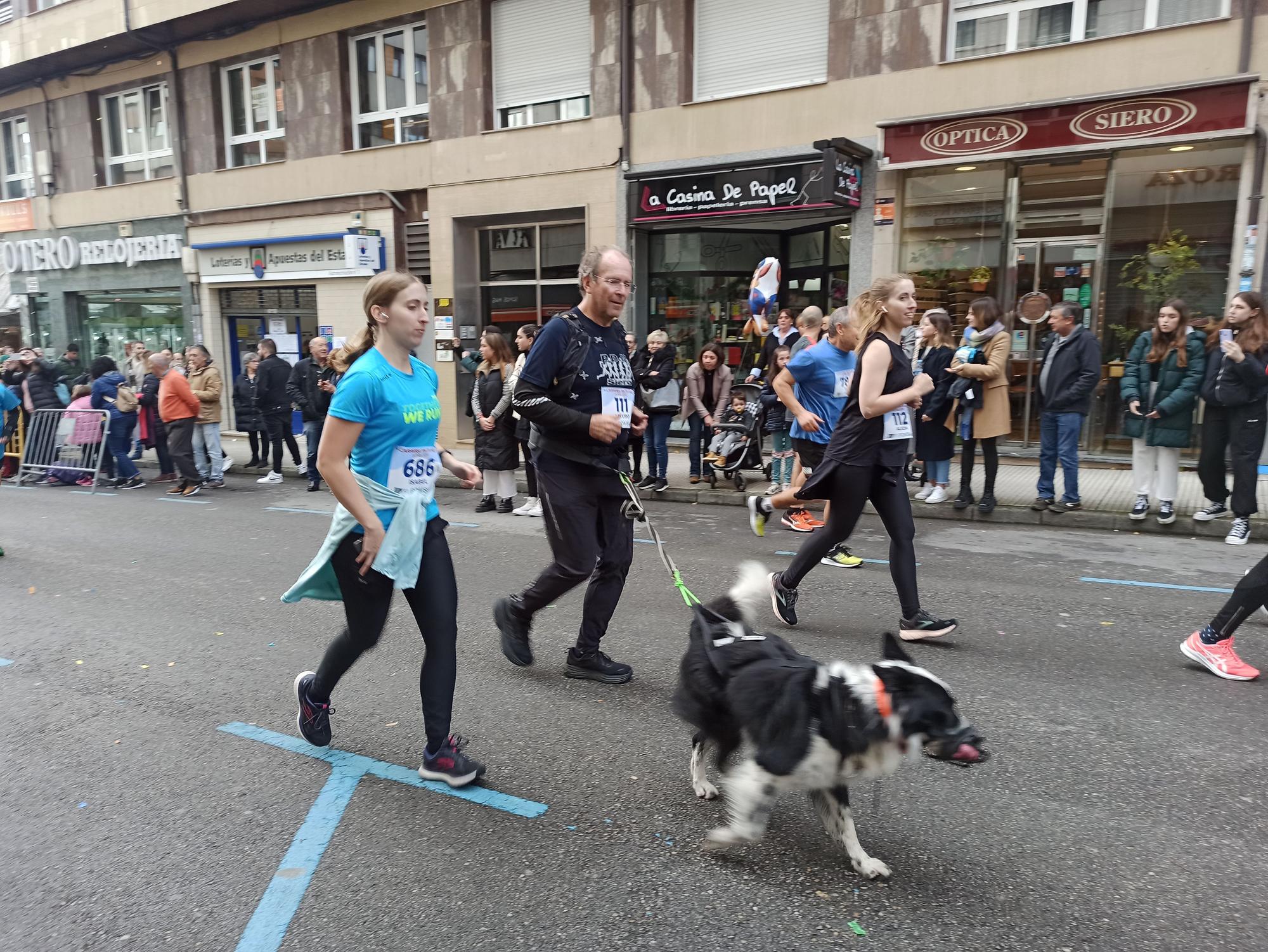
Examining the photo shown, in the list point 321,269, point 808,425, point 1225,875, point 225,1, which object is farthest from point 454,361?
point 1225,875

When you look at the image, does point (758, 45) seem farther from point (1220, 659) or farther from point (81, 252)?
point (81, 252)

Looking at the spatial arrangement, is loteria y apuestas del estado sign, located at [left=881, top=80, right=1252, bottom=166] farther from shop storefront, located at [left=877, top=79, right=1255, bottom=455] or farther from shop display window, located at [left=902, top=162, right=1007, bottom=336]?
shop display window, located at [left=902, top=162, right=1007, bottom=336]

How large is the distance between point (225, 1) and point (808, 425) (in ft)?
51.8

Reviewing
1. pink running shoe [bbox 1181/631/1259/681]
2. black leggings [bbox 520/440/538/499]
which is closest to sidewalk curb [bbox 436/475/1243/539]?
black leggings [bbox 520/440/538/499]

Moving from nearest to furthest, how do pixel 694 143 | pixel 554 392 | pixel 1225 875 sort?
pixel 1225 875 → pixel 554 392 → pixel 694 143

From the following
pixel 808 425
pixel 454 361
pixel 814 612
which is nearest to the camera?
pixel 814 612

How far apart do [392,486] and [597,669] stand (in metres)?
1.73

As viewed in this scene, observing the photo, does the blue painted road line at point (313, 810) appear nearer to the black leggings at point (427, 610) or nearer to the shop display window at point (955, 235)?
the black leggings at point (427, 610)

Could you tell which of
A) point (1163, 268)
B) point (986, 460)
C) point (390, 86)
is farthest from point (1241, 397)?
point (390, 86)

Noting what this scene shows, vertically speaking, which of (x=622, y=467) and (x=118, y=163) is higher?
(x=118, y=163)

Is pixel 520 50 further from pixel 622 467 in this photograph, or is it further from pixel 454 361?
pixel 622 467

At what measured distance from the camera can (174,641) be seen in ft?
17.2

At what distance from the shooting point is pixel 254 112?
707 inches

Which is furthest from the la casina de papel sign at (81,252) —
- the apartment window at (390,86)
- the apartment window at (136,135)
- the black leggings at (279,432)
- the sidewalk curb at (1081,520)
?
the sidewalk curb at (1081,520)
